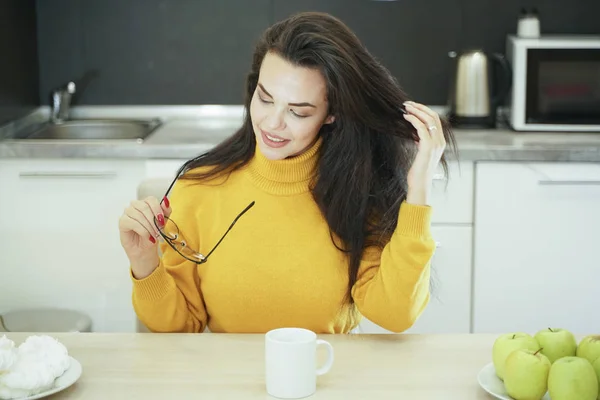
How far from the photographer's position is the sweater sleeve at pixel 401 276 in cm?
174

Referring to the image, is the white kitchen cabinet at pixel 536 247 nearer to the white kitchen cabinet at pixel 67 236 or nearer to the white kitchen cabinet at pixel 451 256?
the white kitchen cabinet at pixel 451 256

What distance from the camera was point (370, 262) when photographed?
1.87 metres

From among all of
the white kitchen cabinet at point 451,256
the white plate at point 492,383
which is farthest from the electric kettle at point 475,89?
the white plate at point 492,383

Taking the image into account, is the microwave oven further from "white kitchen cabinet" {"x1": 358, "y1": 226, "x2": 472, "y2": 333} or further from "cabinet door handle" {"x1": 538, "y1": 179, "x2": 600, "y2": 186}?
"white kitchen cabinet" {"x1": 358, "y1": 226, "x2": 472, "y2": 333}

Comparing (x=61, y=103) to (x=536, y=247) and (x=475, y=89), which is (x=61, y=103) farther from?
(x=536, y=247)

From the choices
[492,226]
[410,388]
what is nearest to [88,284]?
[492,226]

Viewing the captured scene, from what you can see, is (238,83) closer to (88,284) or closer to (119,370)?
(88,284)


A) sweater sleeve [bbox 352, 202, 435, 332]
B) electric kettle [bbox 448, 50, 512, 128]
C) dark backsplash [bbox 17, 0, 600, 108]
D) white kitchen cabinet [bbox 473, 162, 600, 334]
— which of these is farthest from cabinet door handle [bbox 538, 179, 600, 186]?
sweater sleeve [bbox 352, 202, 435, 332]

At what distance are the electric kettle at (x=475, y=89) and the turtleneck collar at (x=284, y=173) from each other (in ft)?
4.55

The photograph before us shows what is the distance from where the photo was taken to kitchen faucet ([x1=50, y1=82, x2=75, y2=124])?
137 inches

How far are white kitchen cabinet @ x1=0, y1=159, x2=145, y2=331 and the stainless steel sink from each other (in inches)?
15.1

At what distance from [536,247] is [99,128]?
5.01 feet

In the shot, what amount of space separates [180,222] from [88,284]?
4.18 feet

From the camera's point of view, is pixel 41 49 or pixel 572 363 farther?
pixel 41 49
